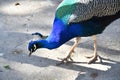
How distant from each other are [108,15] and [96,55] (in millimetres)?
649

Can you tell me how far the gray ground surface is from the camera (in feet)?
15.5

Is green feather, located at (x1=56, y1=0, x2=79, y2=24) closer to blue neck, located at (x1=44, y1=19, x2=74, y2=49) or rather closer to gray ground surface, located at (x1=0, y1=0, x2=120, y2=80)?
blue neck, located at (x1=44, y1=19, x2=74, y2=49)

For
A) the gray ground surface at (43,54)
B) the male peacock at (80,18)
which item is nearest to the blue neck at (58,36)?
the male peacock at (80,18)

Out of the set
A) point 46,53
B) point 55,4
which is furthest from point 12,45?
point 55,4

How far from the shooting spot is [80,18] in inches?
178

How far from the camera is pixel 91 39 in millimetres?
5375

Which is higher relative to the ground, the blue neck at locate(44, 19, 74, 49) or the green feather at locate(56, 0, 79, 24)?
the green feather at locate(56, 0, 79, 24)

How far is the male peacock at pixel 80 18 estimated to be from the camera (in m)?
4.50

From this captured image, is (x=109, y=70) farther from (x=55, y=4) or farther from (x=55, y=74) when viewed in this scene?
(x=55, y=4)

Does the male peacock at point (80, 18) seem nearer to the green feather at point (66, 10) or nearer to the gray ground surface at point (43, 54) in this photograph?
the green feather at point (66, 10)

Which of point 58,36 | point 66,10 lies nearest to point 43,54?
point 58,36

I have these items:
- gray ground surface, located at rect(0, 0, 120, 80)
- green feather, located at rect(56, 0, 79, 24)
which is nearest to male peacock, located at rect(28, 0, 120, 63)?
green feather, located at rect(56, 0, 79, 24)

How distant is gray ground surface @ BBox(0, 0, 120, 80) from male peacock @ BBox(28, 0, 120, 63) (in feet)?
1.26

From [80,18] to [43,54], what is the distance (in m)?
0.90
